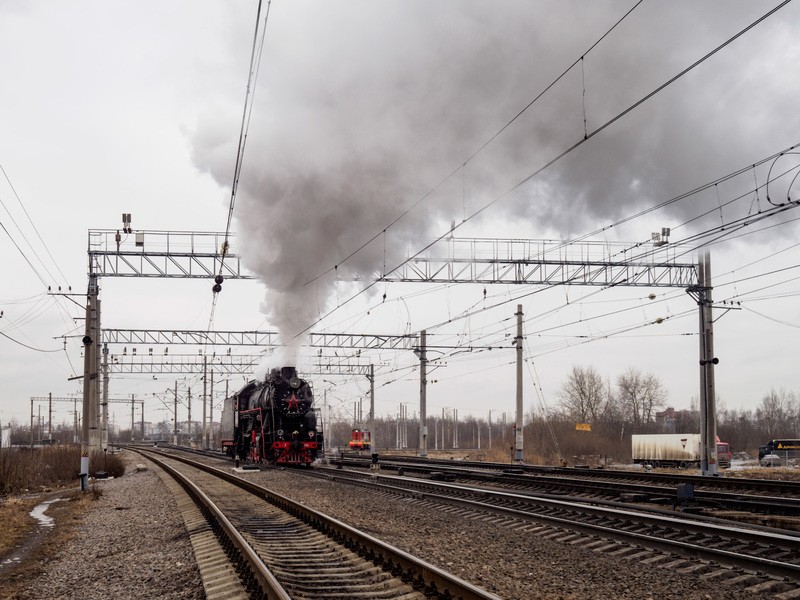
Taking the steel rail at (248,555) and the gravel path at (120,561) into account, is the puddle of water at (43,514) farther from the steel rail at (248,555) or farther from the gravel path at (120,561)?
the steel rail at (248,555)

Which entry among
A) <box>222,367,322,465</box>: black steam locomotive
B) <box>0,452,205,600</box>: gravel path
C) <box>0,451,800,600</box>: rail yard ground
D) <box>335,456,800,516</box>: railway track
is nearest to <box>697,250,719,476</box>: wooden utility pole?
<box>335,456,800,516</box>: railway track

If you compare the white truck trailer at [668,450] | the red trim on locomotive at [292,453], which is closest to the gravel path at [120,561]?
the red trim on locomotive at [292,453]

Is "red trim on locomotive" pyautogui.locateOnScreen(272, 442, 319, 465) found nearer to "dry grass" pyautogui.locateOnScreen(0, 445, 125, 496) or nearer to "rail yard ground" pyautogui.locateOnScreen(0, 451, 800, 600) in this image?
"dry grass" pyautogui.locateOnScreen(0, 445, 125, 496)

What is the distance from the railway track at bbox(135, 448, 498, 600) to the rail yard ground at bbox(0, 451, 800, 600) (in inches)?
14.2

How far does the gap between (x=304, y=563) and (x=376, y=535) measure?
2.14 metres

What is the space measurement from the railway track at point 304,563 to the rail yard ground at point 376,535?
1.19 feet

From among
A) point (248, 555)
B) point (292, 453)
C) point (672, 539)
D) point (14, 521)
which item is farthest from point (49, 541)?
point (292, 453)

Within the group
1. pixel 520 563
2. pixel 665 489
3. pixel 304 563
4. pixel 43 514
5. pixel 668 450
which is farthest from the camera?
pixel 668 450

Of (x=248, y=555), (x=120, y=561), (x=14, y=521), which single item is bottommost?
(x=14, y=521)

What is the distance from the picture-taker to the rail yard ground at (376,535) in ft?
27.1

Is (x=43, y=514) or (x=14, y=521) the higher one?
(x=14, y=521)

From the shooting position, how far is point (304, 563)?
9.37 meters

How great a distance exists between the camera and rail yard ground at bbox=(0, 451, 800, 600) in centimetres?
825

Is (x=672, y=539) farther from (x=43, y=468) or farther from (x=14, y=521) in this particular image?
(x=43, y=468)
